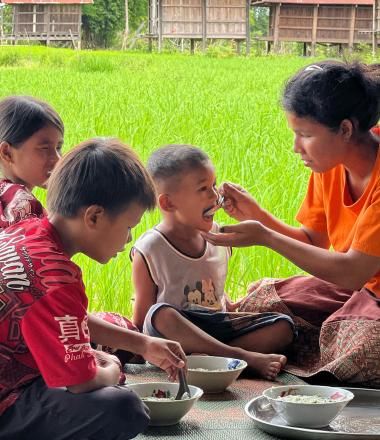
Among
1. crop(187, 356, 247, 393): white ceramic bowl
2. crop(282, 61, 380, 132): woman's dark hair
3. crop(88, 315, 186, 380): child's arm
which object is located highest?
crop(282, 61, 380, 132): woman's dark hair

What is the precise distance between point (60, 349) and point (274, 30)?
23.3 m

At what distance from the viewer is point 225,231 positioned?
287 cm

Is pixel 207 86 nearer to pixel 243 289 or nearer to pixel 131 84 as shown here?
pixel 131 84

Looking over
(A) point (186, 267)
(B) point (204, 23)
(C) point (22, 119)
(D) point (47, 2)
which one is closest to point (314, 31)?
(B) point (204, 23)

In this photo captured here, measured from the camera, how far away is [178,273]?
3055 mm

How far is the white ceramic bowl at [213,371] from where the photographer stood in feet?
8.84

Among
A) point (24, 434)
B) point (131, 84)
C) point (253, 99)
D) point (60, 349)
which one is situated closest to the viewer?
point (60, 349)

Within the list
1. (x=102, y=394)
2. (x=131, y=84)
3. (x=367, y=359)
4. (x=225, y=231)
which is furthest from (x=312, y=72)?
(x=131, y=84)

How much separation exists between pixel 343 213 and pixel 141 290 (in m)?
0.63

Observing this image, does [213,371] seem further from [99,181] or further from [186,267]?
[99,181]

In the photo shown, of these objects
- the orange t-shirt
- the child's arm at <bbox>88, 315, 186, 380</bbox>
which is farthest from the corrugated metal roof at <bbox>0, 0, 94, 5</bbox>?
the child's arm at <bbox>88, 315, 186, 380</bbox>

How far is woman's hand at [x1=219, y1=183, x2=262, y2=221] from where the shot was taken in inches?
121

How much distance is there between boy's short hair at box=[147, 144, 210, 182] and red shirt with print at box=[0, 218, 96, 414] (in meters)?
0.99

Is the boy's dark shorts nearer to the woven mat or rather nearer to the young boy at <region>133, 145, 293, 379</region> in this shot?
the young boy at <region>133, 145, 293, 379</region>
